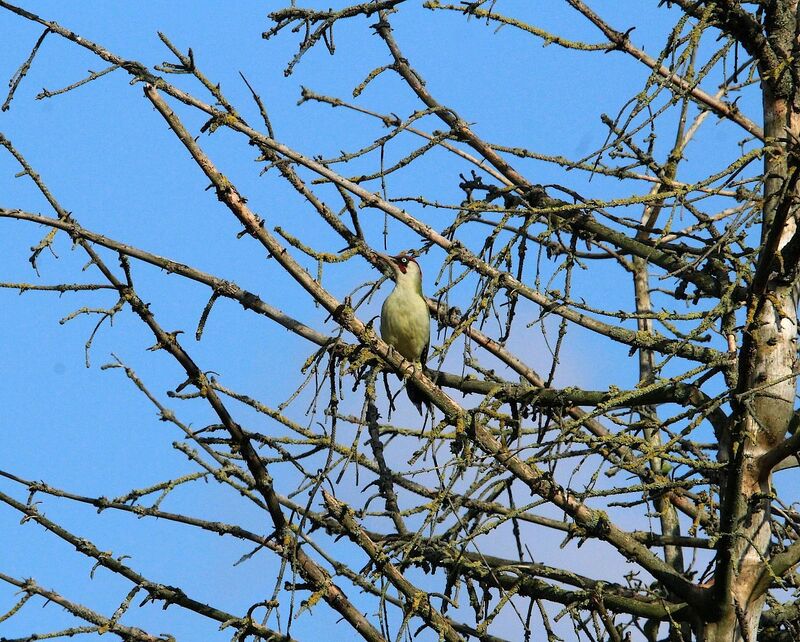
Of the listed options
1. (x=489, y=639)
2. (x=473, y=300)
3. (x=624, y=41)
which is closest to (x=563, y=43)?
(x=624, y=41)

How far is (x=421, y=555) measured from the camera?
481 cm

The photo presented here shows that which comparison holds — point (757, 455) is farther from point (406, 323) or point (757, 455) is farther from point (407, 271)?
point (407, 271)

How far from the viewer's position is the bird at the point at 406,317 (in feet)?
26.4

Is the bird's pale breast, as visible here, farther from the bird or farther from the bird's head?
the bird's head

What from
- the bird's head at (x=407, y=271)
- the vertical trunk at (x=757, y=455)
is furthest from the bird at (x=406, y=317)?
the vertical trunk at (x=757, y=455)

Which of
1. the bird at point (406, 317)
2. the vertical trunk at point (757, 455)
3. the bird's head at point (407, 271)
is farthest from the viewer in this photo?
the bird's head at point (407, 271)

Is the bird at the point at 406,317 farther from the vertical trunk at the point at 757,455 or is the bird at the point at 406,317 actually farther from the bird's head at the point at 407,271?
the vertical trunk at the point at 757,455

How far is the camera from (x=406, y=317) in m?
8.03

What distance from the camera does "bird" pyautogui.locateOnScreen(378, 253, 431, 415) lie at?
26.4 feet

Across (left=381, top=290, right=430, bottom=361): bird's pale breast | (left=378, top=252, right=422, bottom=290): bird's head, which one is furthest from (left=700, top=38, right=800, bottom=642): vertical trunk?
(left=378, top=252, right=422, bottom=290): bird's head

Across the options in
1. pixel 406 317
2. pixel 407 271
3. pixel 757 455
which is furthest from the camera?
pixel 407 271

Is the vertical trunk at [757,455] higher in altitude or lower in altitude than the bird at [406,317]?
lower

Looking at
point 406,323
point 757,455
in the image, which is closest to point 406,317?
point 406,323

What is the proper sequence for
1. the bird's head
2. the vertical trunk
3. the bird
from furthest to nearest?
1. the bird's head
2. the bird
3. the vertical trunk
